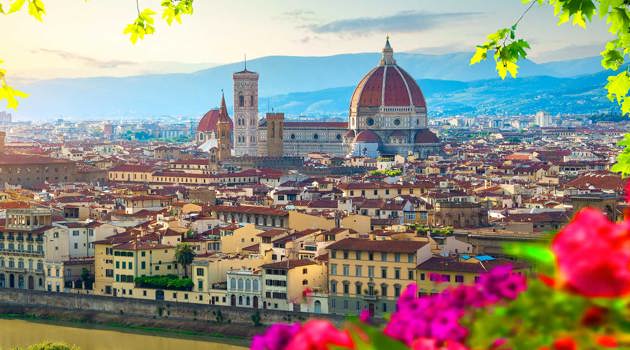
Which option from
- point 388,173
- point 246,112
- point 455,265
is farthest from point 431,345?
point 246,112

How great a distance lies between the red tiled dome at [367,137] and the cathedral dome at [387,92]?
3.09 metres

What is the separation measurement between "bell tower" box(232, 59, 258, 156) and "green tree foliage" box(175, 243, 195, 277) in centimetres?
5115

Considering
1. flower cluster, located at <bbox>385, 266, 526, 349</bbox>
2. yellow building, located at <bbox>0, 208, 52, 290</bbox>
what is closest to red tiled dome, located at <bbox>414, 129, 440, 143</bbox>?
yellow building, located at <bbox>0, 208, 52, 290</bbox>

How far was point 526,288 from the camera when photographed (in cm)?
187

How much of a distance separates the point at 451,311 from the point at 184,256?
24.7 meters

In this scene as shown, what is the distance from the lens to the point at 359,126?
7912 cm

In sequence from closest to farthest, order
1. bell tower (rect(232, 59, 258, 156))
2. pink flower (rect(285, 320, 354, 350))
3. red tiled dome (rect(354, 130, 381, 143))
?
pink flower (rect(285, 320, 354, 350)) → red tiled dome (rect(354, 130, 381, 143)) → bell tower (rect(232, 59, 258, 156))

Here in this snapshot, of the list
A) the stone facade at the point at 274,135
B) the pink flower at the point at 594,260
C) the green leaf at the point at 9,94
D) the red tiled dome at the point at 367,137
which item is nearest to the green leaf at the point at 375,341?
the pink flower at the point at 594,260

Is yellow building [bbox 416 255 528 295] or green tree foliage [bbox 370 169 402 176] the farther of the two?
green tree foliage [bbox 370 169 402 176]

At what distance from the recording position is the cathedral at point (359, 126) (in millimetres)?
77188

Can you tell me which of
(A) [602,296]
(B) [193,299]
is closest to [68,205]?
(B) [193,299]

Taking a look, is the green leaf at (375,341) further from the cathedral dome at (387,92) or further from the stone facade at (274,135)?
the cathedral dome at (387,92)

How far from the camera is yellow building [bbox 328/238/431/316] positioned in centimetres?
2267

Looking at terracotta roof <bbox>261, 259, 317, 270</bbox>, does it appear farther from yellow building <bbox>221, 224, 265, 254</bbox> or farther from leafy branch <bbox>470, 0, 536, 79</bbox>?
leafy branch <bbox>470, 0, 536, 79</bbox>
